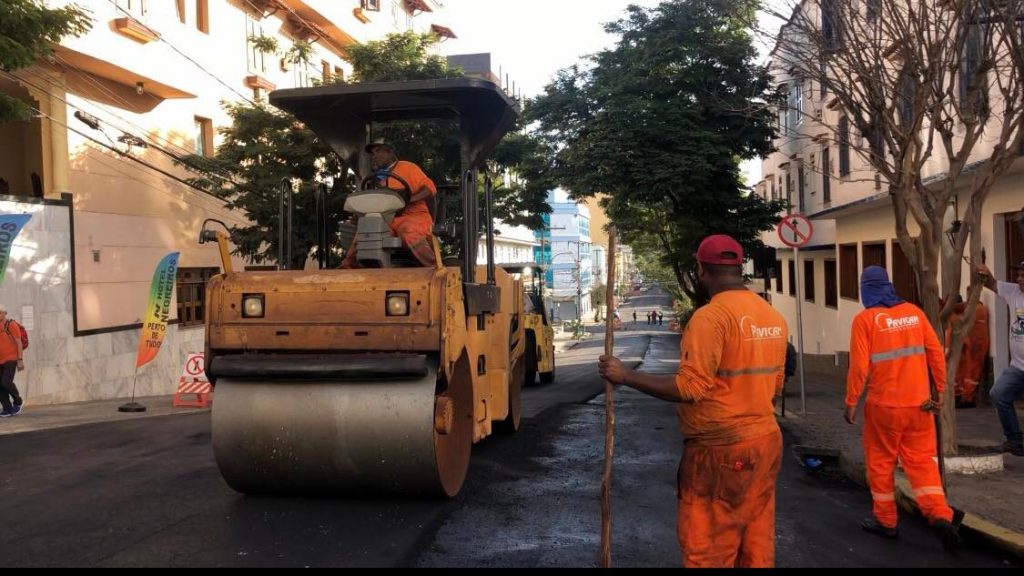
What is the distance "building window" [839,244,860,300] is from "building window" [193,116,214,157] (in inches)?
620

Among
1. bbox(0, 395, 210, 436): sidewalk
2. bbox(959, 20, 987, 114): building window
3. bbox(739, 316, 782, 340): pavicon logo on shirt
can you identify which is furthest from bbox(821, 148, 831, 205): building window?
bbox(739, 316, 782, 340): pavicon logo on shirt

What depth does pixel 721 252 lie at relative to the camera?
398 cm

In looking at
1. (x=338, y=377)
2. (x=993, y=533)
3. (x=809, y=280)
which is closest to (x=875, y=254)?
(x=809, y=280)

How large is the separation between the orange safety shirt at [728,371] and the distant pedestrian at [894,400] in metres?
2.28

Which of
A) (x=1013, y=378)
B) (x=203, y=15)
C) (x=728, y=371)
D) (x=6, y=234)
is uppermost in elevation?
(x=203, y=15)

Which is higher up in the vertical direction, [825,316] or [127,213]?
[127,213]

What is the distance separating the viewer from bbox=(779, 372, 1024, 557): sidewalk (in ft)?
18.8

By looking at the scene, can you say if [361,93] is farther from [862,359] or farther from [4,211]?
[4,211]

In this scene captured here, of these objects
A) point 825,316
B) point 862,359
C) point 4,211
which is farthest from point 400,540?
point 825,316

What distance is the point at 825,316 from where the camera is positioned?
81.6 feet

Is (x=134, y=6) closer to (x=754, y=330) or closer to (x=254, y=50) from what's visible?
(x=254, y=50)

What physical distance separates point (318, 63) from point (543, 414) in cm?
1872

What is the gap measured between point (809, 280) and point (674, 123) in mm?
10828

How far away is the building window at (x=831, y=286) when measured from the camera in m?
23.8
